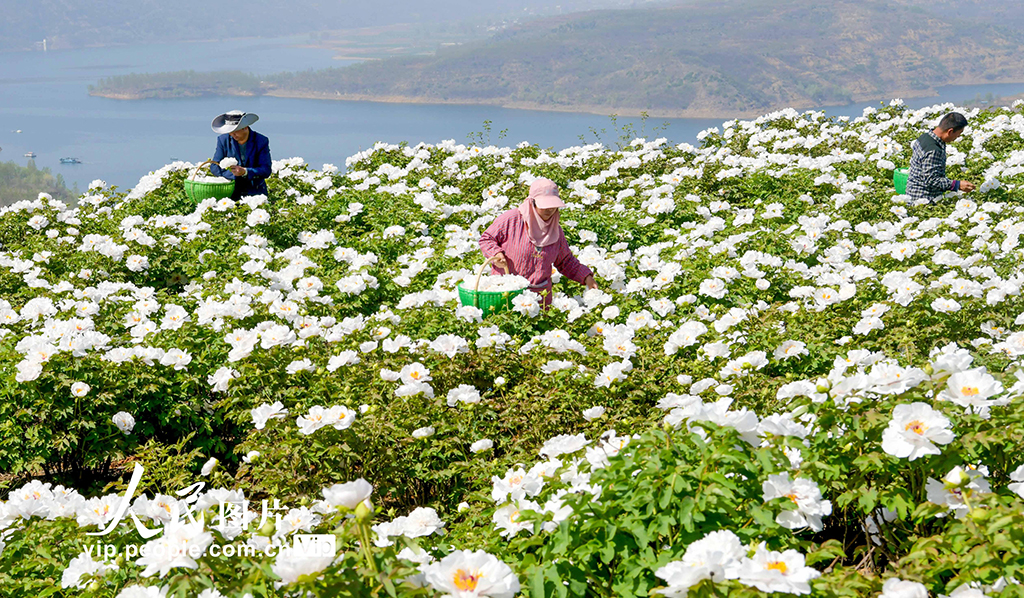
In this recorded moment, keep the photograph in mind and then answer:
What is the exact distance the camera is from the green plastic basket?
7.91 meters

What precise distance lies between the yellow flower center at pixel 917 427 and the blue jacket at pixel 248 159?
6568 mm

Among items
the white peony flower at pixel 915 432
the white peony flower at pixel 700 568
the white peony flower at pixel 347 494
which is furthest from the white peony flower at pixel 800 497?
the white peony flower at pixel 347 494

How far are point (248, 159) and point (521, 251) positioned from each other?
12.3ft

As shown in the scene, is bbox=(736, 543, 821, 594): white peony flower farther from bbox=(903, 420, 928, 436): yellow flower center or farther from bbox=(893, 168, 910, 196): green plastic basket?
bbox=(893, 168, 910, 196): green plastic basket

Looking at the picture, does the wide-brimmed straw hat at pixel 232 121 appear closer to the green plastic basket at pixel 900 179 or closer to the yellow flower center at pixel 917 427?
the green plastic basket at pixel 900 179

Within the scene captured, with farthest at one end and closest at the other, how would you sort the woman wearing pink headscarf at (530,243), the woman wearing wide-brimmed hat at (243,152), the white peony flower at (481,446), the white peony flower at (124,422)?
the woman wearing wide-brimmed hat at (243,152)
the woman wearing pink headscarf at (530,243)
the white peony flower at (124,422)
the white peony flower at (481,446)

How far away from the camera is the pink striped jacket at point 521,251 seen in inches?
199

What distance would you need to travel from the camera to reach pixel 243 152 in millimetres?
7492

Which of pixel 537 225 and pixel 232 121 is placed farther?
pixel 232 121

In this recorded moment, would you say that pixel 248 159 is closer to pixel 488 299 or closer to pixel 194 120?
pixel 488 299

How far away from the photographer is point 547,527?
1980 millimetres

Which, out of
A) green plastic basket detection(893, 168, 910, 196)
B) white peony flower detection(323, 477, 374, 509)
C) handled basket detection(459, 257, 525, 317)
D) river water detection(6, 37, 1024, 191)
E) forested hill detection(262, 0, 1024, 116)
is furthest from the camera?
forested hill detection(262, 0, 1024, 116)

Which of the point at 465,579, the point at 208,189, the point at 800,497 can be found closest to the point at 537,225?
the point at 800,497

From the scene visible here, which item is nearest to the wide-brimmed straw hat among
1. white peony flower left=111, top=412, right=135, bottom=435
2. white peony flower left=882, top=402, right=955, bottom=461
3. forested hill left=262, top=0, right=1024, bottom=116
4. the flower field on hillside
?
the flower field on hillside
